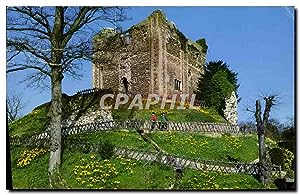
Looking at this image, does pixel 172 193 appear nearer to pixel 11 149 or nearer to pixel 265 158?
pixel 265 158

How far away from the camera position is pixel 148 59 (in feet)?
30.4

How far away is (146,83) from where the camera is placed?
30.2ft

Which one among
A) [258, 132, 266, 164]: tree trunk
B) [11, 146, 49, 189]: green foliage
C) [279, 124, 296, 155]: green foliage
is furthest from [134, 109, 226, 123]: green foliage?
[11, 146, 49, 189]: green foliage

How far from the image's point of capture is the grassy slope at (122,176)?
838cm

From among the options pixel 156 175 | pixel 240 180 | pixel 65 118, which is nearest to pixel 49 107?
pixel 65 118

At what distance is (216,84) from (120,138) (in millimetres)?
1516

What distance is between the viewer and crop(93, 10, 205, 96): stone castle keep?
9016 mm

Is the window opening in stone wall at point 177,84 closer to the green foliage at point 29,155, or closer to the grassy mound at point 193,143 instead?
the grassy mound at point 193,143

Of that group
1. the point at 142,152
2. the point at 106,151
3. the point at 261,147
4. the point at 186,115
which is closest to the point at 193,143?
the point at 186,115

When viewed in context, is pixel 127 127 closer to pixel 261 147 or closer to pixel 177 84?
pixel 177 84

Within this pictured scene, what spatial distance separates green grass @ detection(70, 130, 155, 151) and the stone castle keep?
548mm

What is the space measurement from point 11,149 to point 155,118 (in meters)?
1.80

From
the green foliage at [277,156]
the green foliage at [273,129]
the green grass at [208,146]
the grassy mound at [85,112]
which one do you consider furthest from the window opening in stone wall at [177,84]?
the green foliage at [277,156]

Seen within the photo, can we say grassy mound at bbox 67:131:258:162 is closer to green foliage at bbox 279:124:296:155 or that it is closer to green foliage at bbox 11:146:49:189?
green foliage at bbox 279:124:296:155
